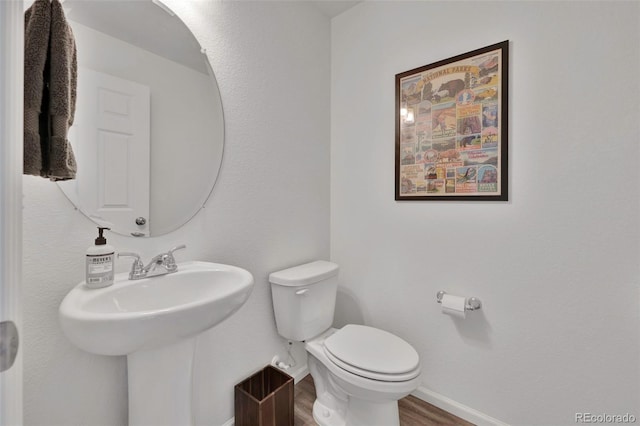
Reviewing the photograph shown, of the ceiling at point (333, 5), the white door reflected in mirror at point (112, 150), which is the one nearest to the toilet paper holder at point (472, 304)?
the white door reflected in mirror at point (112, 150)

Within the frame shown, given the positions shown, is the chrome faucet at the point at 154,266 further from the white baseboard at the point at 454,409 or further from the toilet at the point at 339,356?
the white baseboard at the point at 454,409

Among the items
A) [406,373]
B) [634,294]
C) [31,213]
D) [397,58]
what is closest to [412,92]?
[397,58]

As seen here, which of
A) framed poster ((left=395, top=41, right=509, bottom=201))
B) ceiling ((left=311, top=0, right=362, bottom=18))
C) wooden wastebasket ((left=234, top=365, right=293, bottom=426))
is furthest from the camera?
ceiling ((left=311, top=0, right=362, bottom=18))

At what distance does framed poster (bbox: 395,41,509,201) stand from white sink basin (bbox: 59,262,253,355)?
1.13 metres

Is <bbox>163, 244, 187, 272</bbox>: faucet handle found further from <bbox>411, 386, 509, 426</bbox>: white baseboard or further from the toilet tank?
<bbox>411, 386, 509, 426</bbox>: white baseboard

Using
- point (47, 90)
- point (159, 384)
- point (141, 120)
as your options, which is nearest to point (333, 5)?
point (141, 120)

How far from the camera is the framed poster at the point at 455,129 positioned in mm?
1360

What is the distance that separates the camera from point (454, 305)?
141 cm

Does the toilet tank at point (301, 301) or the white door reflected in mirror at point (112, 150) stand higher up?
the white door reflected in mirror at point (112, 150)

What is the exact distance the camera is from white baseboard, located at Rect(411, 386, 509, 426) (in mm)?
1411

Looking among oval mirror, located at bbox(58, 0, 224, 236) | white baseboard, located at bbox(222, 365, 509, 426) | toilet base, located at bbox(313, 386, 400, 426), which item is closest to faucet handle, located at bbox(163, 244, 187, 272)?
oval mirror, located at bbox(58, 0, 224, 236)

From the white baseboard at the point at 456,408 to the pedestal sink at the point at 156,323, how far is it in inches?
49.6

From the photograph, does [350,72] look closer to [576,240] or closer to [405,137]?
[405,137]

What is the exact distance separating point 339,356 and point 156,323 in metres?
0.85
